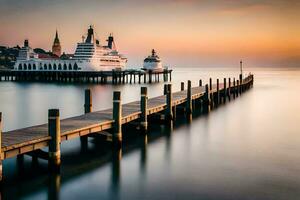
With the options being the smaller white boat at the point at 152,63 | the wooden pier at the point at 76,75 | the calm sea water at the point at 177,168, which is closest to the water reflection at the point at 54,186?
the calm sea water at the point at 177,168

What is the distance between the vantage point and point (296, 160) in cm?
1717

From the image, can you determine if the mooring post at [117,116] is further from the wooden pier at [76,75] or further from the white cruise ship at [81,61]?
the white cruise ship at [81,61]

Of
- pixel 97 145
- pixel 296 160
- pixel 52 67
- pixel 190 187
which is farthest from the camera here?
pixel 52 67

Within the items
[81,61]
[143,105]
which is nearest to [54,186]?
[143,105]

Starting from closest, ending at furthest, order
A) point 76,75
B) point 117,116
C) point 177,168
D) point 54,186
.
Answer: point 54,186
point 177,168
point 117,116
point 76,75

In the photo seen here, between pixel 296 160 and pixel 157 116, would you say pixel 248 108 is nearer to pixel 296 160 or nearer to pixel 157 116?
pixel 157 116

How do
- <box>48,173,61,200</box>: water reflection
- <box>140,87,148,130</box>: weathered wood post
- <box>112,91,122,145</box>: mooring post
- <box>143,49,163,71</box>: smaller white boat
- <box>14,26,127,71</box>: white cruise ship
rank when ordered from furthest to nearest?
<box>143,49,163,71</box>: smaller white boat → <box>14,26,127,71</box>: white cruise ship → <box>140,87,148,130</box>: weathered wood post → <box>112,91,122,145</box>: mooring post → <box>48,173,61,200</box>: water reflection

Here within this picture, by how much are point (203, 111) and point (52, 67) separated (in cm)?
7454

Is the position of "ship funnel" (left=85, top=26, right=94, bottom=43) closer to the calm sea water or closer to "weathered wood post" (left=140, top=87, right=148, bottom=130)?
the calm sea water

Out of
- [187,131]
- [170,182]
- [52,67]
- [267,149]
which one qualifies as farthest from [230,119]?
[52,67]

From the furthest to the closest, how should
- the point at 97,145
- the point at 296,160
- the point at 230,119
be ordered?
the point at 230,119 < the point at 97,145 < the point at 296,160

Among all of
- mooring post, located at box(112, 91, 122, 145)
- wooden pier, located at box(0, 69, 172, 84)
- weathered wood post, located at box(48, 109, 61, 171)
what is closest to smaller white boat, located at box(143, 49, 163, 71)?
wooden pier, located at box(0, 69, 172, 84)

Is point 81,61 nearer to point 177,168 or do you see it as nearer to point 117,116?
point 117,116

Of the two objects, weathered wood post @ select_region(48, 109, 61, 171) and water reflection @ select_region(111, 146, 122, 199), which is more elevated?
weathered wood post @ select_region(48, 109, 61, 171)
